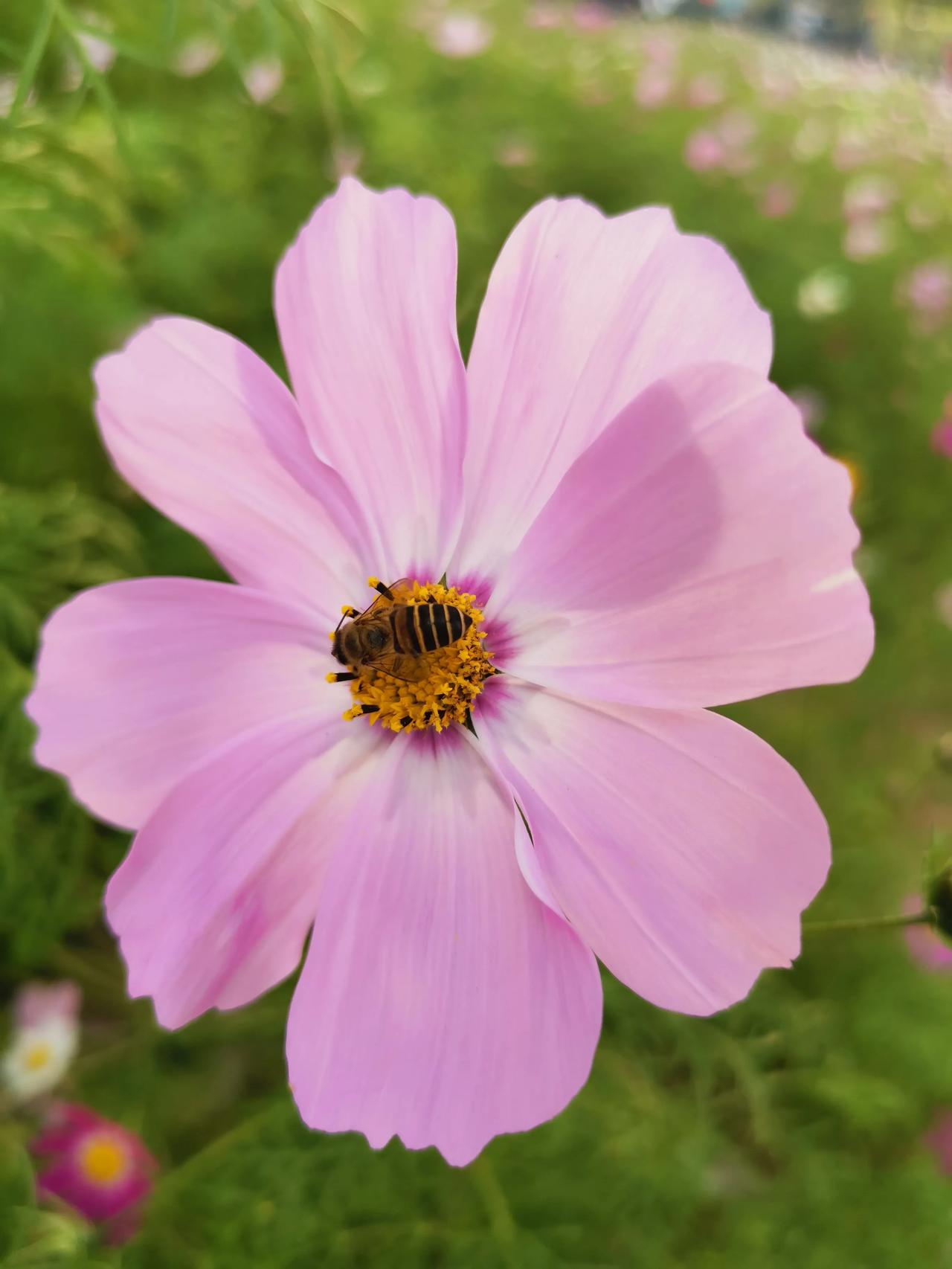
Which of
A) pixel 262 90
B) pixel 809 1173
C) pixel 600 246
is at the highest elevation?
pixel 600 246

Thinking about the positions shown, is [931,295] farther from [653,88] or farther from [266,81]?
[266,81]

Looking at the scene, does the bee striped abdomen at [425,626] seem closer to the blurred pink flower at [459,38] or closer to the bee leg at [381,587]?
the bee leg at [381,587]

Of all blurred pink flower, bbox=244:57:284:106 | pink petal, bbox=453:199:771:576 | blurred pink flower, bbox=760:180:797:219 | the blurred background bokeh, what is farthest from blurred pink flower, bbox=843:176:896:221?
pink petal, bbox=453:199:771:576

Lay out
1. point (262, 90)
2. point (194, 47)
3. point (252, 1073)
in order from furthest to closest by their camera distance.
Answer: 1. point (194, 47)
2. point (262, 90)
3. point (252, 1073)

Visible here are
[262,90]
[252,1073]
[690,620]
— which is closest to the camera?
[690,620]

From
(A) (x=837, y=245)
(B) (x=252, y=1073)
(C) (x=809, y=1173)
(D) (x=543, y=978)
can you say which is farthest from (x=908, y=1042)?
(A) (x=837, y=245)

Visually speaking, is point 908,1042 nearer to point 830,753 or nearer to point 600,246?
point 830,753

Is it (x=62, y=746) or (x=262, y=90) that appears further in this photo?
(x=262, y=90)

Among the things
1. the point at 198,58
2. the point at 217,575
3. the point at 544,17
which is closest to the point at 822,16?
the point at 544,17
